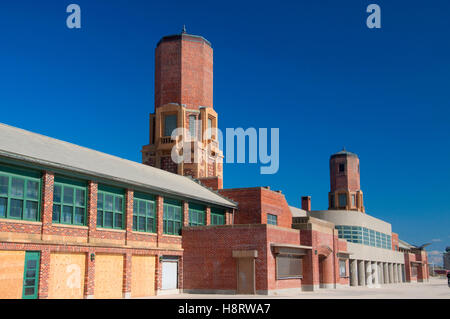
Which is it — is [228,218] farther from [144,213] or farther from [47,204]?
[47,204]

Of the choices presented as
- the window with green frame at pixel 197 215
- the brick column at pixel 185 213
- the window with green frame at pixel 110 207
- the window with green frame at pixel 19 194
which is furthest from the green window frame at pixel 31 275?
the window with green frame at pixel 197 215

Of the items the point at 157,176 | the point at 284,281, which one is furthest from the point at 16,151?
the point at 284,281

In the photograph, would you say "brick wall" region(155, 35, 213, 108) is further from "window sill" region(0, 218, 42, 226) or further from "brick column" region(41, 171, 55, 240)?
"window sill" region(0, 218, 42, 226)

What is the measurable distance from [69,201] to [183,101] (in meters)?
32.8

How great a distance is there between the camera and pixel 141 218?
1257 inches

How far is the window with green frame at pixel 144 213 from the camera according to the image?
1241 inches

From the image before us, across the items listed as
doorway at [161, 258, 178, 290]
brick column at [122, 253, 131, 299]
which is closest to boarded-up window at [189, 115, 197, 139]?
doorway at [161, 258, 178, 290]

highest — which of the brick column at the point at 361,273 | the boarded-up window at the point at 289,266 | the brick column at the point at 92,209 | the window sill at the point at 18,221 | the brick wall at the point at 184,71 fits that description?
the brick wall at the point at 184,71

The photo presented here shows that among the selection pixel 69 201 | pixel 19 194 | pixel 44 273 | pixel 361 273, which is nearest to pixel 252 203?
pixel 69 201

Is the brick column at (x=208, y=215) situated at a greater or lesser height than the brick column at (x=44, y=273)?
greater

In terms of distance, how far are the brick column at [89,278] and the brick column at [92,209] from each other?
103cm

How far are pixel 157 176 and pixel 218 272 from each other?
8.17 m

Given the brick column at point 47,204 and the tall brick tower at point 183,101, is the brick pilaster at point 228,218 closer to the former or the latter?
the tall brick tower at point 183,101
